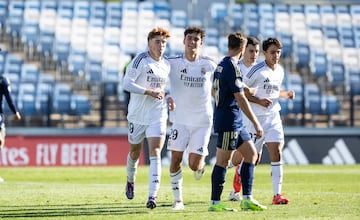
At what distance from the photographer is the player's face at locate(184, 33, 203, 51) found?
13.1 meters

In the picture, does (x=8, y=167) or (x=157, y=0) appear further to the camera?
(x=157, y=0)

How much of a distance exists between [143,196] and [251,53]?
2.76m

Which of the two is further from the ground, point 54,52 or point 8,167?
point 54,52

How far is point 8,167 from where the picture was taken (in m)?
26.5

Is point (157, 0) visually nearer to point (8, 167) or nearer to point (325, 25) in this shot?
point (325, 25)

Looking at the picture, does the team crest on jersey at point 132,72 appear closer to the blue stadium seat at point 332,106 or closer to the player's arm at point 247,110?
the player's arm at point 247,110

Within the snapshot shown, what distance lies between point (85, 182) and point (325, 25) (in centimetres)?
2049

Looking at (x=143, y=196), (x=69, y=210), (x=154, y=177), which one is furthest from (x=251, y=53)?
(x=69, y=210)

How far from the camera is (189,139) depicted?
1342 cm

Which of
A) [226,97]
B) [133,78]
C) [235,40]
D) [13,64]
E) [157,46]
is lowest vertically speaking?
[13,64]

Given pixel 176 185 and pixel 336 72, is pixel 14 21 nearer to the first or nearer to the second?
pixel 336 72

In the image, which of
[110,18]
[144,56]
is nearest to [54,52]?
[110,18]

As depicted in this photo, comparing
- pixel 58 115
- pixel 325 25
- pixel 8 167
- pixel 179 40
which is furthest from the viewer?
pixel 325 25

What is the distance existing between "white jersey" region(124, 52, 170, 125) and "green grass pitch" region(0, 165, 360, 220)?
48.4 inches
